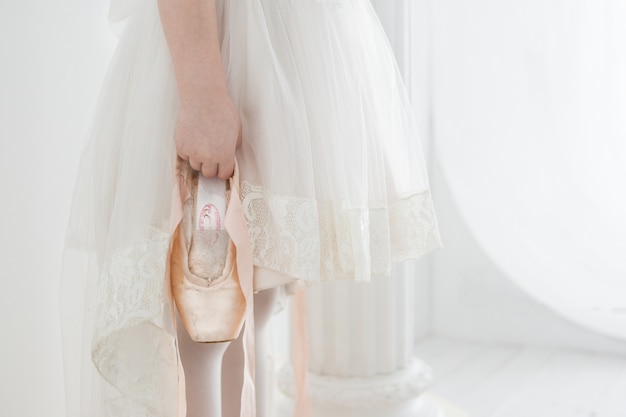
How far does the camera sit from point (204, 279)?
37.4 inches

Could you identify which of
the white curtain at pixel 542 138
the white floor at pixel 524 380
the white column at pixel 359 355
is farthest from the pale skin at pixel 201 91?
the white curtain at pixel 542 138

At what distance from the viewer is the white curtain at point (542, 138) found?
7.57 feet

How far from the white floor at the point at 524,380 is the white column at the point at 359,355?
34 centimetres

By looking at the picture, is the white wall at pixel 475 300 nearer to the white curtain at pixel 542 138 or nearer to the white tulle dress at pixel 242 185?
the white curtain at pixel 542 138

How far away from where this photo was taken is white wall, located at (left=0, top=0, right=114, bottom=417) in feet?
4.31

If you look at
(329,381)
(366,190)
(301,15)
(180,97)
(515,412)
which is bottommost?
(515,412)

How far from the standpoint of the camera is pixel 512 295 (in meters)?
2.65

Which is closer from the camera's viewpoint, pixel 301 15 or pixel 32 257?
pixel 301 15

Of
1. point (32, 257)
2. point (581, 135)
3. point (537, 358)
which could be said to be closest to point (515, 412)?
point (537, 358)

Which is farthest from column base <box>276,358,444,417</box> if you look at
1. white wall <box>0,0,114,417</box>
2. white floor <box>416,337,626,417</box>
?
white wall <box>0,0,114,417</box>

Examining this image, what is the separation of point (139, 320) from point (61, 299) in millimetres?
223

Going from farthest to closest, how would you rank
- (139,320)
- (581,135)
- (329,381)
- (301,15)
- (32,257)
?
(581,135) < (329,381) < (32,257) < (301,15) < (139,320)

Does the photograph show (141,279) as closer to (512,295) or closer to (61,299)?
(61,299)

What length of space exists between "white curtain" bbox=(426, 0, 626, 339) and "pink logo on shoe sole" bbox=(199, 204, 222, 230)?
5.60ft
